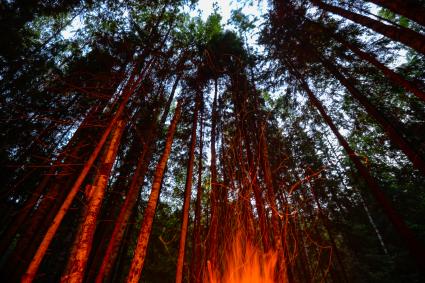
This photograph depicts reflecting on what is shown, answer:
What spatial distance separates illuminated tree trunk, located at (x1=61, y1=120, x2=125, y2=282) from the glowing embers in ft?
7.03

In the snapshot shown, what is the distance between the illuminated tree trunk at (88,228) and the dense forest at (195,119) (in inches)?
0.9

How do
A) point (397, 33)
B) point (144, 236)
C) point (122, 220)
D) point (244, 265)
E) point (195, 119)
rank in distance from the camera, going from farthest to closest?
point (195, 119) < point (122, 220) < point (144, 236) < point (397, 33) < point (244, 265)

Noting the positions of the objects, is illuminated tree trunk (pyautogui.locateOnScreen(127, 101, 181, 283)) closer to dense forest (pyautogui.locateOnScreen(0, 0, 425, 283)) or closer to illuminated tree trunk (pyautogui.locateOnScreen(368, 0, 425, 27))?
dense forest (pyautogui.locateOnScreen(0, 0, 425, 283))

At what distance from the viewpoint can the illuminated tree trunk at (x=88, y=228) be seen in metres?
3.71

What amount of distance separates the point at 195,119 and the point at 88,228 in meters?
5.56

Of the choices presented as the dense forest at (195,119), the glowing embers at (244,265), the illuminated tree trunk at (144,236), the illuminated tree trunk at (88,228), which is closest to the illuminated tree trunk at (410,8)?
the dense forest at (195,119)

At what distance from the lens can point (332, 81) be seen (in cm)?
970

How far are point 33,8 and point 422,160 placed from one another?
47.0 ft

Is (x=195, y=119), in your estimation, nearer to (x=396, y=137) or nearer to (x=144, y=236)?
(x=144, y=236)

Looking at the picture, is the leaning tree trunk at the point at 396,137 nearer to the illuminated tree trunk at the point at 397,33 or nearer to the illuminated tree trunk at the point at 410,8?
the illuminated tree trunk at the point at 397,33

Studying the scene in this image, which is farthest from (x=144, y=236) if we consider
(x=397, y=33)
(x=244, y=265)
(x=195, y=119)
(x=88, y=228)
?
(x=397, y=33)

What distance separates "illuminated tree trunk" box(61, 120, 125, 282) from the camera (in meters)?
3.71

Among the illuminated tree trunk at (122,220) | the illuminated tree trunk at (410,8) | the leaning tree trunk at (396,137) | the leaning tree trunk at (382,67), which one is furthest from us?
the leaning tree trunk at (396,137)

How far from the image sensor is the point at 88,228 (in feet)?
13.3
